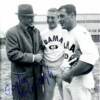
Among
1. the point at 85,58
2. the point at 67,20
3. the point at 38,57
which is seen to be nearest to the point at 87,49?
the point at 85,58

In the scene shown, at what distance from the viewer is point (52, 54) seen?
8.73 feet

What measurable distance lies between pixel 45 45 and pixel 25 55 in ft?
0.74

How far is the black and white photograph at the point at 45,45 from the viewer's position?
7.36ft

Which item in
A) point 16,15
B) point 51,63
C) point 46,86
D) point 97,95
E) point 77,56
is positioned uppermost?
point 16,15

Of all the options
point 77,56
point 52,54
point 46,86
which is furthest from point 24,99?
point 77,56

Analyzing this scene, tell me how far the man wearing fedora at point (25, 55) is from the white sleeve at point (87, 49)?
0.52 metres

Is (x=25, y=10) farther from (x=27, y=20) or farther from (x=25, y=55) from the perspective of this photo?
(x=25, y=55)

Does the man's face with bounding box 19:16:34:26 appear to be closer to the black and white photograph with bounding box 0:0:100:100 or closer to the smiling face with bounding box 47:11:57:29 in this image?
the black and white photograph with bounding box 0:0:100:100

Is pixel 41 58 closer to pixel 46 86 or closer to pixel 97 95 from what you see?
pixel 46 86

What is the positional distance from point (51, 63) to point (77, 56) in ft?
1.56

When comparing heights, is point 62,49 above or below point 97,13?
below

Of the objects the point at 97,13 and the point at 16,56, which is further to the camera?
the point at 97,13

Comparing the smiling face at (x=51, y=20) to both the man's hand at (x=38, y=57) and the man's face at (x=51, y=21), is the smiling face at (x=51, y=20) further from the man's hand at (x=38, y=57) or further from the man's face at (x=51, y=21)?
the man's hand at (x=38, y=57)

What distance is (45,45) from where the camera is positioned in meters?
2.62
